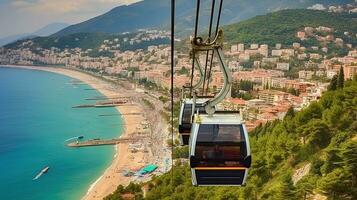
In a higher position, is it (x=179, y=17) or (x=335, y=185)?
(x=179, y=17)

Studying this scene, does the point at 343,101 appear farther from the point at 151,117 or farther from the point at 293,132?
the point at 151,117

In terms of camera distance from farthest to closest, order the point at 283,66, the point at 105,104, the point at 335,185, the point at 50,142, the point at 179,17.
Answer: the point at 179,17, the point at 283,66, the point at 105,104, the point at 50,142, the point at 335,185

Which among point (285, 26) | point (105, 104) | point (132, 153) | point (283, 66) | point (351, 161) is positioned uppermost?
point (285, 26)

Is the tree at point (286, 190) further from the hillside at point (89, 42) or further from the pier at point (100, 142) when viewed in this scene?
the hillside at point (89, 42)

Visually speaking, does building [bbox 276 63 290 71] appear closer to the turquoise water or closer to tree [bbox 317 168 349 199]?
the turquoise water

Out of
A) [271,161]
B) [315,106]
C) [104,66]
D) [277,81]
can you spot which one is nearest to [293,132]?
[315,106]

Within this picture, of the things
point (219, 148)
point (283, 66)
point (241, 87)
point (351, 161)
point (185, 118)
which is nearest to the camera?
point (219, 148)

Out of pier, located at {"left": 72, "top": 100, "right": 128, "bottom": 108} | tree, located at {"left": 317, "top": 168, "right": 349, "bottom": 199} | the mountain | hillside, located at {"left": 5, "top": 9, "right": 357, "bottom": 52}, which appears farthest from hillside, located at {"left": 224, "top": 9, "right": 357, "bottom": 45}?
the mountain

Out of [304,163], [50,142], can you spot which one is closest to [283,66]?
[50,142]

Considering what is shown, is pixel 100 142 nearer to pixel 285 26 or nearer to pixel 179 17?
pixel 285 26
